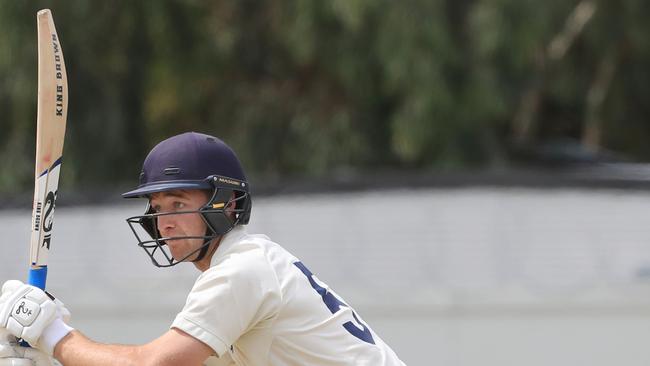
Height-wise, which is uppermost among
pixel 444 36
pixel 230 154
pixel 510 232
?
pixel 230 154

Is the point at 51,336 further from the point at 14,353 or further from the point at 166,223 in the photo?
the point at 166,223

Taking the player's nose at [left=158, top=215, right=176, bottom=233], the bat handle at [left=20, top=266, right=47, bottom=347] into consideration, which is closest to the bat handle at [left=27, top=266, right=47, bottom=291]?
the bat handle at [left=20, top=266, right=47, bottom=347]

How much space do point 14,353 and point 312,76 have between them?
459 inches

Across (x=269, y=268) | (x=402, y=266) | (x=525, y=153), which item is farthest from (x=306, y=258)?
(x=525, y=153)

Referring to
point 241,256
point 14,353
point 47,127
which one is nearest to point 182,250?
point 241,256

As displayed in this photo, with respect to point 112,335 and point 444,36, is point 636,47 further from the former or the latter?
point 112,335

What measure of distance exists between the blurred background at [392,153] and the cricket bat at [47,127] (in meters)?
4.33

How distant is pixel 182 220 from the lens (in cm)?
339

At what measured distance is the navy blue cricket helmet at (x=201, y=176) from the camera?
3.35 m

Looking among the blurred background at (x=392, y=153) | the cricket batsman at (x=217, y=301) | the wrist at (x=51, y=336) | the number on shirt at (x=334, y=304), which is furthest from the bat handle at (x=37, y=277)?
the blurred background at (x=392, y=153)

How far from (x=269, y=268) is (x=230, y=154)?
37cm

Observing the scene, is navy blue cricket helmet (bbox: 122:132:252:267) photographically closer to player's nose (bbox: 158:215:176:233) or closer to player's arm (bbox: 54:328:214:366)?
player's nose (bbox: 158:215:176:233)

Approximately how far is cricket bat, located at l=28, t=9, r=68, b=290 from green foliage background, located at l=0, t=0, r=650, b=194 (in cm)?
875

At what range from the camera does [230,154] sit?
11.4ft
